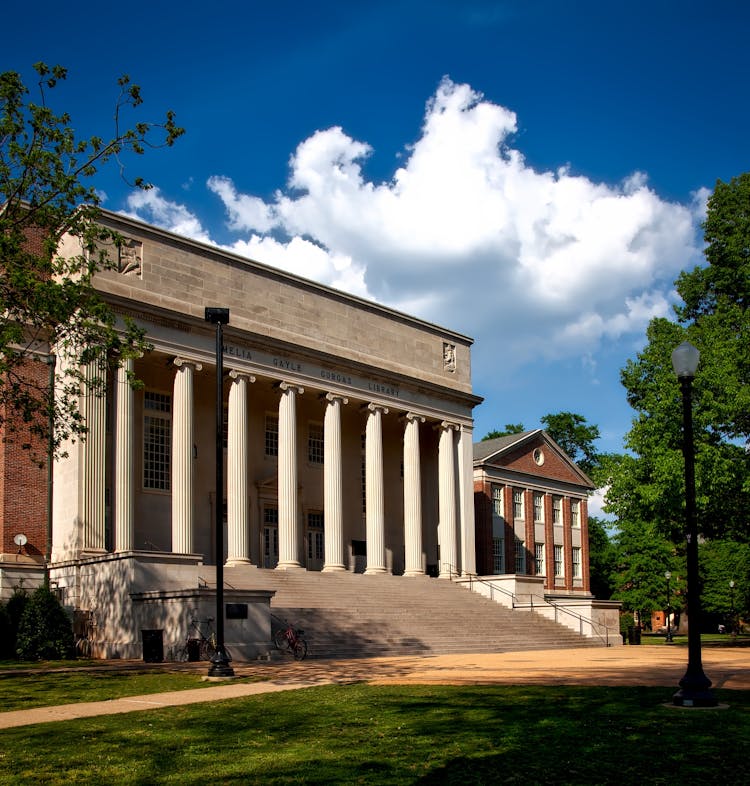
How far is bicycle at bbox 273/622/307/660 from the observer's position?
26.9m

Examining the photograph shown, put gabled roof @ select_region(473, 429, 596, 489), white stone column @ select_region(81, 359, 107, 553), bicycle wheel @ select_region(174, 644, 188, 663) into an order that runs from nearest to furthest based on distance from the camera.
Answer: bicycle wheel @ select_region(174, 644, 188, 663) < white stone column @ select_region(81, 359, 107, 553) < gabled roof @ select_region(473, 429, 596, 489)

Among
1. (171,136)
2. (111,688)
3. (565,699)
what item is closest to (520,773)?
(565,699)

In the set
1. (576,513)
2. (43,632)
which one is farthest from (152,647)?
(576,513)

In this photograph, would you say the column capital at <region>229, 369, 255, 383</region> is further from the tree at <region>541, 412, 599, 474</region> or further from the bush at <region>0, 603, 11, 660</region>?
the tree at <region>541, 412, 599, 474</region>

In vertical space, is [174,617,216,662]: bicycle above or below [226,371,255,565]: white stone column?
below

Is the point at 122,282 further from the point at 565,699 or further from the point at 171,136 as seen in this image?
the point at 565,699

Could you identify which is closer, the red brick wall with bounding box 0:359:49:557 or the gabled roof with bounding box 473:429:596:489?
the red brick wall with bounding box 0:359:49:557

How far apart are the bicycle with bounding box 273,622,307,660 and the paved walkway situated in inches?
52.1

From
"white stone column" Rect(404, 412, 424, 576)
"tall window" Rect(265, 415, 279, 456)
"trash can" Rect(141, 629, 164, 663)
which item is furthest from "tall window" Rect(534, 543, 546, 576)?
"trash can" Rect(141, 629, 164, 663)

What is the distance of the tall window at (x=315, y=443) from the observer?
46062 mm

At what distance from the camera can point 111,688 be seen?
712 inches

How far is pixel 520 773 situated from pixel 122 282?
2932cm

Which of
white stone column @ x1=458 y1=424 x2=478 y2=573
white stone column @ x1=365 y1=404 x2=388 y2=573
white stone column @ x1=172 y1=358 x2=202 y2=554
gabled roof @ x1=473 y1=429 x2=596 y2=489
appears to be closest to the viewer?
white stone column @ x1=172 y1=358 x2=202 y2=554

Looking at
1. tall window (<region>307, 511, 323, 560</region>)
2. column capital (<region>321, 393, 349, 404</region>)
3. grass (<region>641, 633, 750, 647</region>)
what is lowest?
grass (<region>641, 633, 750, 647</region>)
